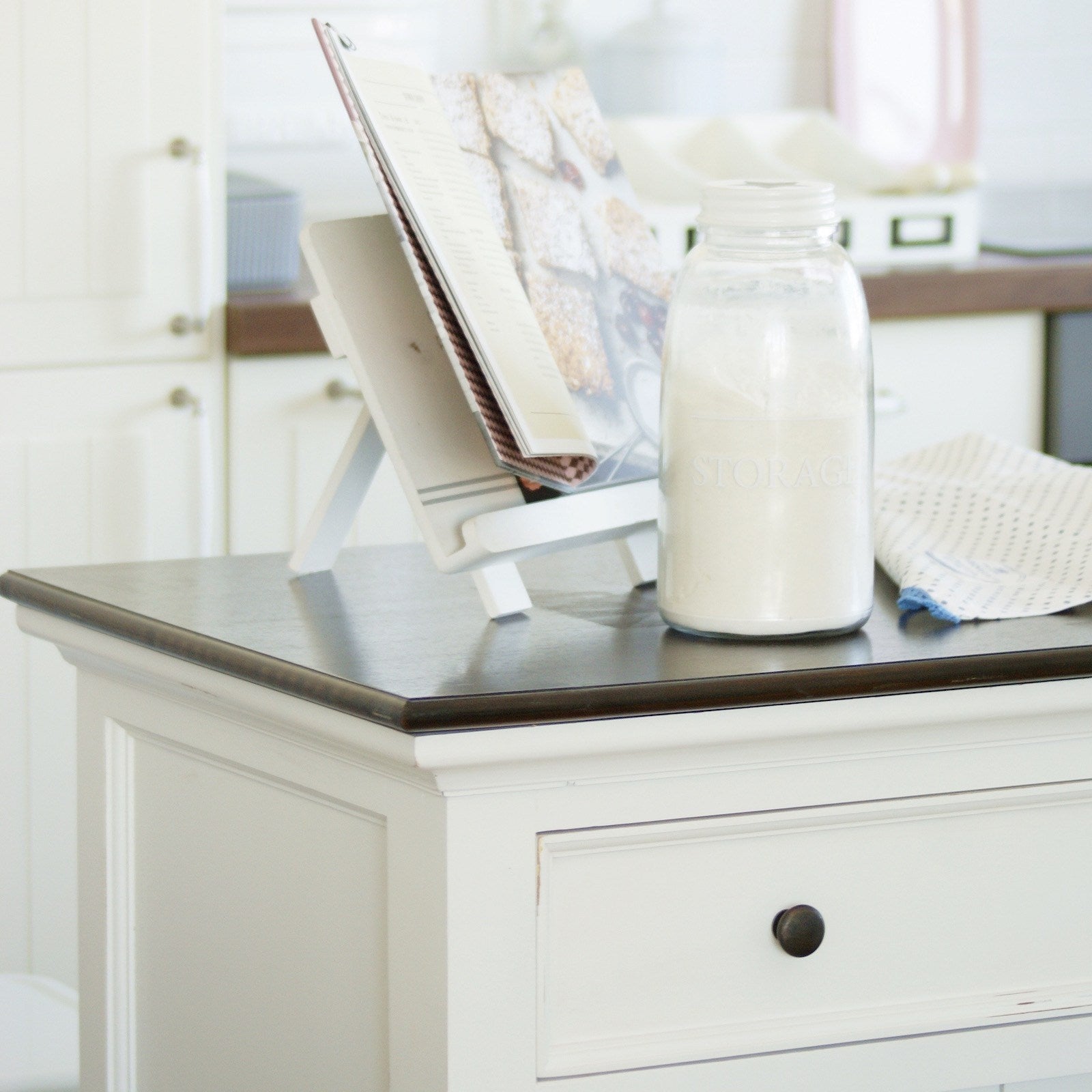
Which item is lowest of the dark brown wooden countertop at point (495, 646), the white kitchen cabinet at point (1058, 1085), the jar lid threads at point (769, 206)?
the white kitchen cabinet at point (1058, 1085)

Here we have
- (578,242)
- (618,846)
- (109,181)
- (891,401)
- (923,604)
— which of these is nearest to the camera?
(618,846)

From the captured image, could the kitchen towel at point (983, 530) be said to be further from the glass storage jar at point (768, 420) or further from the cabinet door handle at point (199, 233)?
the cabinet door handle at point (199, 233)

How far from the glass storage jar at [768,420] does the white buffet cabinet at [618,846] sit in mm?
36

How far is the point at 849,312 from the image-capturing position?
2.60 ft

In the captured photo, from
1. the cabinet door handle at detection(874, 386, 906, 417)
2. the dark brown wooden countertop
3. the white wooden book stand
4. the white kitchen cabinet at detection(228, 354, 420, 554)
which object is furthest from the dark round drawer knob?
the cabinet door handle at detection(874, 386, 906, 417)

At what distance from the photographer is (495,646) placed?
0.81 m

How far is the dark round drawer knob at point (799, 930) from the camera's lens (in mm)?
781

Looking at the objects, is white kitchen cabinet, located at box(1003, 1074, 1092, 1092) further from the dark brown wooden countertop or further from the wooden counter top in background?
the wooden counter top in background

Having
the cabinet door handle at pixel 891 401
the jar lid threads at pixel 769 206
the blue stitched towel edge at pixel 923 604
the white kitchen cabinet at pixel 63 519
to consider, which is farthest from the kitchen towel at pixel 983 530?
the white kitchen cabinet at pixel 63 519

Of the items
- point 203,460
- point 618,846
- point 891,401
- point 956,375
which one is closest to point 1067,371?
point 956,375

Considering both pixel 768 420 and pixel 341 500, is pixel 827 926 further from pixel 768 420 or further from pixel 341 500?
pixel 341 500

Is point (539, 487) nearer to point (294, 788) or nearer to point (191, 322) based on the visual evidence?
point (294, 788)

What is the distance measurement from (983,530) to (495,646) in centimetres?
37

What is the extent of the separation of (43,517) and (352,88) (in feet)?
4.04
